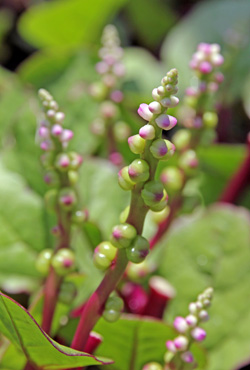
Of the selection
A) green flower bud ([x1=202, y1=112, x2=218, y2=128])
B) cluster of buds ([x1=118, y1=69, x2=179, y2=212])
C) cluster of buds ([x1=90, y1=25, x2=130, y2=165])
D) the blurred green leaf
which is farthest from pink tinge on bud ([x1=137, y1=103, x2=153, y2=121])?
the blurred green leaf

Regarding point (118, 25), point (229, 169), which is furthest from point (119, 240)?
point (118, 25)

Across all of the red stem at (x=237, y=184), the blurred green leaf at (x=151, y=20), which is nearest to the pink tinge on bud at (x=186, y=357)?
the red stem at (x=237, y=184)

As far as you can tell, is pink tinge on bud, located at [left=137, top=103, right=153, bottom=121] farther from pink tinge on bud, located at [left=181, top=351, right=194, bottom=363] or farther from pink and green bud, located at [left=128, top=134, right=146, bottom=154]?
pink tinge on bud, located at [left=181, top=351, right=194, bottom=363]

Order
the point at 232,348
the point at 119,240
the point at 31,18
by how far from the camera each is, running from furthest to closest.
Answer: the point at 31,18 < the point at 232,348 < the point at 119,240

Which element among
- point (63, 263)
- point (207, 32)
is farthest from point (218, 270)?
point (207, 32)

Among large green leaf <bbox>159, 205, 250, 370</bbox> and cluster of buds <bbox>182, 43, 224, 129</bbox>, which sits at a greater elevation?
cluster of buds <bbox>182, 43, 224, 129</bbox>

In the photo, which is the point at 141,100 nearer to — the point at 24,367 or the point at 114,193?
the point at 114,193

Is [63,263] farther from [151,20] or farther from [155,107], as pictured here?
[151,20]
